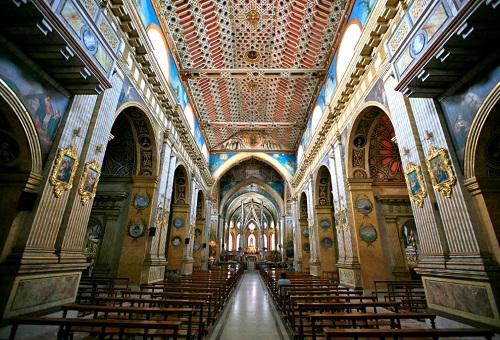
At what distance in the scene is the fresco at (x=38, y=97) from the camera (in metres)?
3.58

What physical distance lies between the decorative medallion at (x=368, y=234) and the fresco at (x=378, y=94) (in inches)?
159

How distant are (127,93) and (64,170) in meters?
3.20

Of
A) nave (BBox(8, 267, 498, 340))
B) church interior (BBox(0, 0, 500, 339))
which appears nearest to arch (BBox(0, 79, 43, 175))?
church interior (BBox(0, 0, 500, 339))

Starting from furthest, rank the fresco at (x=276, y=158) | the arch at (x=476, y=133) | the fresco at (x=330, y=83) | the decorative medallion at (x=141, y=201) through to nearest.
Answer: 1. the fresco at (x=276, y=158)
2. the fresco at (x=330, y=83)
3. the decorative medallion at (x=141, y=201)
4. the arch at (x=476, y=133)

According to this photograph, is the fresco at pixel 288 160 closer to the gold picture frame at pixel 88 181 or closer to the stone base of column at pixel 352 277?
the stone base of column at pixel 352 277

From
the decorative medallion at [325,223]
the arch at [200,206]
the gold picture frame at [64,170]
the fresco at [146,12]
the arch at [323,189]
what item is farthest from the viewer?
the arch at [200,206]

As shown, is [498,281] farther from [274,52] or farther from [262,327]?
[274,52]

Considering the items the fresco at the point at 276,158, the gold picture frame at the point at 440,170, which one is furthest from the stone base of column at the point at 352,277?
the fresco at the point at 276,158

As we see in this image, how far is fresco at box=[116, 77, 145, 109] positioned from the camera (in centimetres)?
663

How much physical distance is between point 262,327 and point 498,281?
3868mm

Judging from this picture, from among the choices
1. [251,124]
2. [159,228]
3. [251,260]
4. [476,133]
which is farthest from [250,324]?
[251,260]

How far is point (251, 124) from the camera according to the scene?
1532cm

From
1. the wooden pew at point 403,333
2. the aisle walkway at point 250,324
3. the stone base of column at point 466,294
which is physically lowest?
the aisle walkway at point 250,324

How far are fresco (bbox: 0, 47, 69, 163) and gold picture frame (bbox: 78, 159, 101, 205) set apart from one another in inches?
33.2
